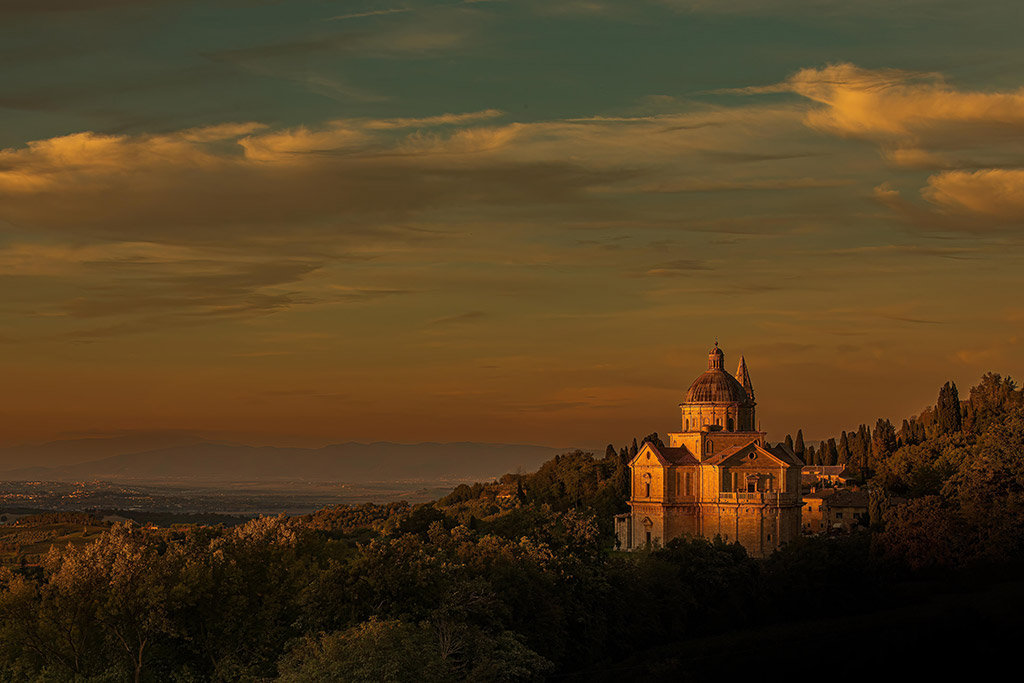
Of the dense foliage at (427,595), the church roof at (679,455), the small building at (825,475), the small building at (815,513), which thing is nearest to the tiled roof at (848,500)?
the small building at (815,513)

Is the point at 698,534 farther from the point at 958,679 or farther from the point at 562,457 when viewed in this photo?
the point at 958,679

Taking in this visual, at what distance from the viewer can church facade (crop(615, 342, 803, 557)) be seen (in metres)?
98.2

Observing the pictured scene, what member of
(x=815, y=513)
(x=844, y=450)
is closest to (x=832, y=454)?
(x=844, y=450)

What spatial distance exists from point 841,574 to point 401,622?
35666 mm

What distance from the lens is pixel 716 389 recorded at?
4048 inches

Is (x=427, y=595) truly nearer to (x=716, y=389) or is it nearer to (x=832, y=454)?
(x=716, y=389)

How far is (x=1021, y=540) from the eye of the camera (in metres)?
70.4

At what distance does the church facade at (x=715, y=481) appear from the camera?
98.2 m

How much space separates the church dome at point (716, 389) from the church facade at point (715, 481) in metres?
0.08

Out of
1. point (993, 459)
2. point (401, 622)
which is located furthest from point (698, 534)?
point (401, 622)

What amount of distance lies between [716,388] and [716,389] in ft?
0.25

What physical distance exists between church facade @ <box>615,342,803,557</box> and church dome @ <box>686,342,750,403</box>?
76 mm

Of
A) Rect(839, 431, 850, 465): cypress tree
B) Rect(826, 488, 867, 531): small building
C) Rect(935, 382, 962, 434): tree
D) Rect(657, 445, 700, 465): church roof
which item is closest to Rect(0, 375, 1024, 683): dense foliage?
Rect(657, 445, 700, 465): church roof

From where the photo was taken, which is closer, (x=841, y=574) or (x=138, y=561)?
(x=138, y=561)
